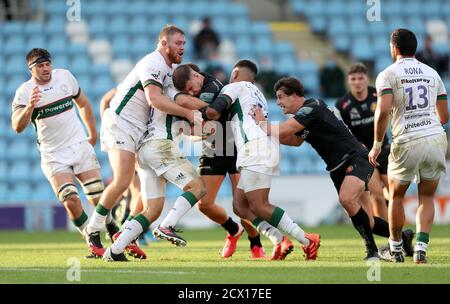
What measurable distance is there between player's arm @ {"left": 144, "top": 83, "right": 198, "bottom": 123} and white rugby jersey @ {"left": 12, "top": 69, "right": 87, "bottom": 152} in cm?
181

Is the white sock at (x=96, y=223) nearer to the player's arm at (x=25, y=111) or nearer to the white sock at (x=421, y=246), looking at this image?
the player's arm at (x=25, y=111)

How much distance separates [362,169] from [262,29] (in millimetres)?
14644

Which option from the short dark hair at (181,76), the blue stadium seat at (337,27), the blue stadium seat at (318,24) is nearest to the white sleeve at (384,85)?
the short dark hair at (181,76)

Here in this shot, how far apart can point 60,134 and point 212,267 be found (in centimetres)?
291

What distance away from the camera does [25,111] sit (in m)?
10.3

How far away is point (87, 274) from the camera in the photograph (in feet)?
27.1

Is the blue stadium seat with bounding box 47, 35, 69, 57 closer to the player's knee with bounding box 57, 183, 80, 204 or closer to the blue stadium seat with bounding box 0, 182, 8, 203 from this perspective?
the blue stadium seat with bounding box 0, 182, 8, 203

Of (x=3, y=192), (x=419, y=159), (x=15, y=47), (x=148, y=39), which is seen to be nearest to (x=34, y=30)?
(x=15, y=47)

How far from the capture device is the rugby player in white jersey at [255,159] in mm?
9438

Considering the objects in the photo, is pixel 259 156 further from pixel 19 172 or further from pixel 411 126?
pixel 19 172

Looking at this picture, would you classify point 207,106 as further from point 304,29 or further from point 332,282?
point 304,29

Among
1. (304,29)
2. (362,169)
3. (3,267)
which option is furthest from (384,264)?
(304,29)

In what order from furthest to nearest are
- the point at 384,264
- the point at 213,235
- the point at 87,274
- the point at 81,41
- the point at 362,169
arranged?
1. the point at 81,41
2. the point at 213,235
3. the point at 362,169
4. the point at 384,264
5. the point at 87,274

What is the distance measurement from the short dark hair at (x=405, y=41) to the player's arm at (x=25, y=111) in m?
3.86
